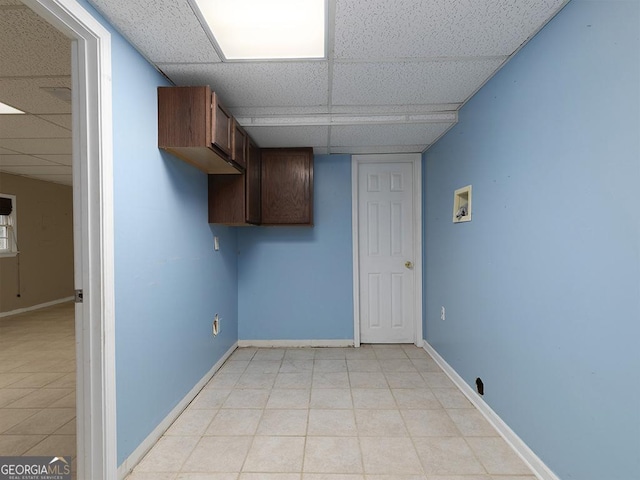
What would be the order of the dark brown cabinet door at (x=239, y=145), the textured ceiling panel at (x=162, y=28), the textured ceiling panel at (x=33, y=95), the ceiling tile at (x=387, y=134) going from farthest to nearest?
the ceiling tile at (x=387, y=134)
the dark brown cabinet door at (x=239, y=145)
the textured ceiling panel at (x=33, y=95)
the textured ceiling panel at (x=162, y=28)

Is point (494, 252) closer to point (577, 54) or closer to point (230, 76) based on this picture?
point (577, 54)

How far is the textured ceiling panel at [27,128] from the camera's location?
2753 millimetres

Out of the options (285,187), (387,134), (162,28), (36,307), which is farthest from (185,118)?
(36,307)

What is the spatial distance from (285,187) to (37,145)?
9.50ft

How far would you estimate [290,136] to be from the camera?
9.82 ft

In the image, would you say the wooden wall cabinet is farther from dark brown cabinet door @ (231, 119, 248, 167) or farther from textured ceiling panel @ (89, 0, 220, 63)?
textured ceiling panel @ (89, 0, 220, 63)

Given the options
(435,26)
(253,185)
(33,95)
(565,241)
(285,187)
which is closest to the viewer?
(565,241)

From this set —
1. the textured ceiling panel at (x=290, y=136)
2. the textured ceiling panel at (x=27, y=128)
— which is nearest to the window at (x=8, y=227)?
the textured ceiling panel at (x=27, y=128)

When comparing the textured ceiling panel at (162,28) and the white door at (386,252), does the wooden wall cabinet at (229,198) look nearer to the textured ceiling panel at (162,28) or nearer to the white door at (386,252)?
the textured ceiling panel at (162,28)

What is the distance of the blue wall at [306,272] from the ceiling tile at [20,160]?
3091 mm

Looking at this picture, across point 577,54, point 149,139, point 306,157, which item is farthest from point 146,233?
point 577,54

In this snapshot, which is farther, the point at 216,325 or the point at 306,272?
the point at 306,272

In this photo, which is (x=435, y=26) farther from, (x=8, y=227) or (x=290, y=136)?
(x=8, y=227)

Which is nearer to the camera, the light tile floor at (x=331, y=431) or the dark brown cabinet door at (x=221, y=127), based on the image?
the light tile floor at (x=331, y=431)
